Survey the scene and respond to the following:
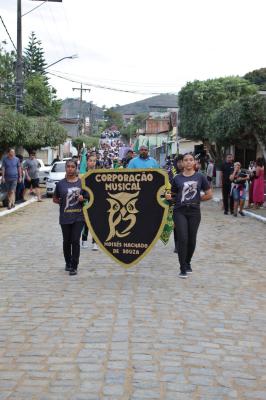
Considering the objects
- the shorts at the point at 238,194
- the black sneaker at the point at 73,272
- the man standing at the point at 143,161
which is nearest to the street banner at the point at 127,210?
the black sneaker at the point at 73,272

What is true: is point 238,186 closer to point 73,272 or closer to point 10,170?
point 10,170

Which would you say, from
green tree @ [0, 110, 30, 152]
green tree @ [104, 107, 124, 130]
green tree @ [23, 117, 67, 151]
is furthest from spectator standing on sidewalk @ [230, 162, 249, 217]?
green tree @ [104, 107, 124, 130]

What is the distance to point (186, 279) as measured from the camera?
27.3 feet

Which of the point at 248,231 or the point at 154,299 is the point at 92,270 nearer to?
the point at 154,299

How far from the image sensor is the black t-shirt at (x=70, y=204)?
332 inches

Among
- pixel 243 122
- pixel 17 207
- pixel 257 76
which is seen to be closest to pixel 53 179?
pixel 17 207

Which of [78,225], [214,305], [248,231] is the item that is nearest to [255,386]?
[214,305]

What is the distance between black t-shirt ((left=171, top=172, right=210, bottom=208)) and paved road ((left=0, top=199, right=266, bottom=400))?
42.6 inches

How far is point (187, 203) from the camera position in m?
8.27

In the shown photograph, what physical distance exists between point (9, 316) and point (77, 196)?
2564 mm

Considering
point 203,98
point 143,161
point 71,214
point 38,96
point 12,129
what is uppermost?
point 38,96

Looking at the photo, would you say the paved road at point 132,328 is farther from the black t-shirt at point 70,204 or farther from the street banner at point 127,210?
the black t-shirt at point 70,204

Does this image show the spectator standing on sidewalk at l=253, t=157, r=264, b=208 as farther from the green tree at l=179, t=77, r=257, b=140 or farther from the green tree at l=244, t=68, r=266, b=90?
the green tree at l=244, t=68, r=266, b=90

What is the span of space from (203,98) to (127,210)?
26830 millimetres
